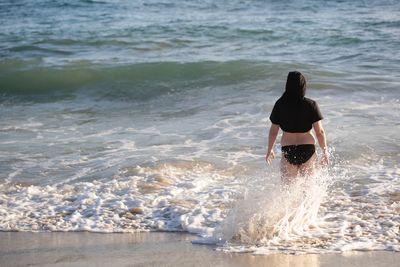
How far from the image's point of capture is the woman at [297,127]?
21.3 feet

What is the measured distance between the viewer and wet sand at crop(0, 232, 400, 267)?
588cm

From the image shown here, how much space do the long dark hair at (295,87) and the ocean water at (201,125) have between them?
0.78 m

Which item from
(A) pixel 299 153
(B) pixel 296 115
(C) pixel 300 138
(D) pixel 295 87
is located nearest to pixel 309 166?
(A) pixel 299 153

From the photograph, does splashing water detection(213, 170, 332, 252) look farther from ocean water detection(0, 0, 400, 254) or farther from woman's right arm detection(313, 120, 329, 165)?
woman's right arm detection(313, 120, 329, 165)

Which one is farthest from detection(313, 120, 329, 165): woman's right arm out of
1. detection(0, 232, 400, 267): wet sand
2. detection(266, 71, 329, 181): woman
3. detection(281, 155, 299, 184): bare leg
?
detection(0, 232, 400, 267): wet sand

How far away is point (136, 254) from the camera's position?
6.19 m

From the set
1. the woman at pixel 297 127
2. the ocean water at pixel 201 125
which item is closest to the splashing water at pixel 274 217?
the ocean water at pixel 201 125

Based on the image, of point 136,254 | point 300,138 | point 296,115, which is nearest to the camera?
point 136,254

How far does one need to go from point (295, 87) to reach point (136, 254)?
1.97 meters

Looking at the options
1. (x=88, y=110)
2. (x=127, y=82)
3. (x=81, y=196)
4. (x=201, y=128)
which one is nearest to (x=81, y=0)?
(x=127, y=82)

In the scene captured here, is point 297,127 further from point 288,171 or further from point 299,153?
point 288,171

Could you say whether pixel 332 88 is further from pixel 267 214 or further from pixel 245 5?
pixel 245 5

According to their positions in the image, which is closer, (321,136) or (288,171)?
(321,136)

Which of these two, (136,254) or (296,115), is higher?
(296,115)
